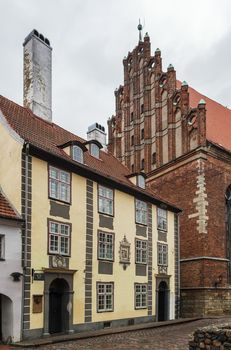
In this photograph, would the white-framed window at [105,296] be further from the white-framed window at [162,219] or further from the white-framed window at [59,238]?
the white-framed window at [162,219]

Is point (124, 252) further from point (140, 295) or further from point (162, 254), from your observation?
point (162, 254)

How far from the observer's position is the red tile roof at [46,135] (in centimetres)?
2045

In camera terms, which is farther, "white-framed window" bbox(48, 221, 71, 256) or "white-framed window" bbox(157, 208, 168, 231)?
"white-framed window" bbox(157, 208, 168, 231)

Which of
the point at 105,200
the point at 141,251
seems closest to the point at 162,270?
the point at 141,251

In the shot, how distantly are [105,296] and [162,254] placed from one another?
19.5 ft

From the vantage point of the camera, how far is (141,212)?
84.6 feet

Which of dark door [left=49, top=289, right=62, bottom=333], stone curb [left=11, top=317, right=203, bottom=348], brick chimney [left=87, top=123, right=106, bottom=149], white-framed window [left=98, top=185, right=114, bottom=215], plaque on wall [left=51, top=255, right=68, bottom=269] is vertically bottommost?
stone curb [left=11, top=317, right=203, bottom=348]

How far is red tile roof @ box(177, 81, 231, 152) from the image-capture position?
3221cm

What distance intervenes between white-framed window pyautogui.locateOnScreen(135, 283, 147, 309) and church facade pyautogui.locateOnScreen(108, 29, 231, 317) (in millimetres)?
4578

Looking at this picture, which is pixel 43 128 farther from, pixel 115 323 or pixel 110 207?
pixel 115 323

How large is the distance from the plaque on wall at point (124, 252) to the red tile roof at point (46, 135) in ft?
9.42

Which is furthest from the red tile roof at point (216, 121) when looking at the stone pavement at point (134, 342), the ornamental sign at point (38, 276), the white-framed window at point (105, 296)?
the ornamental sign at point (38, 276)

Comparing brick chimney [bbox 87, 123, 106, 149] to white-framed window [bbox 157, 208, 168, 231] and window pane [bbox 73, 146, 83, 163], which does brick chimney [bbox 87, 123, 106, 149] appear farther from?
window pane [bbox 73, 146, 83, 163]

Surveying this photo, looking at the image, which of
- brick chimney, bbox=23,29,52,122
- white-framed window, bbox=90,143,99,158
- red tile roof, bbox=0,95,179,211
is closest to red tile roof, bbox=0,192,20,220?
red tile roof, bbox=0,95,179,211
